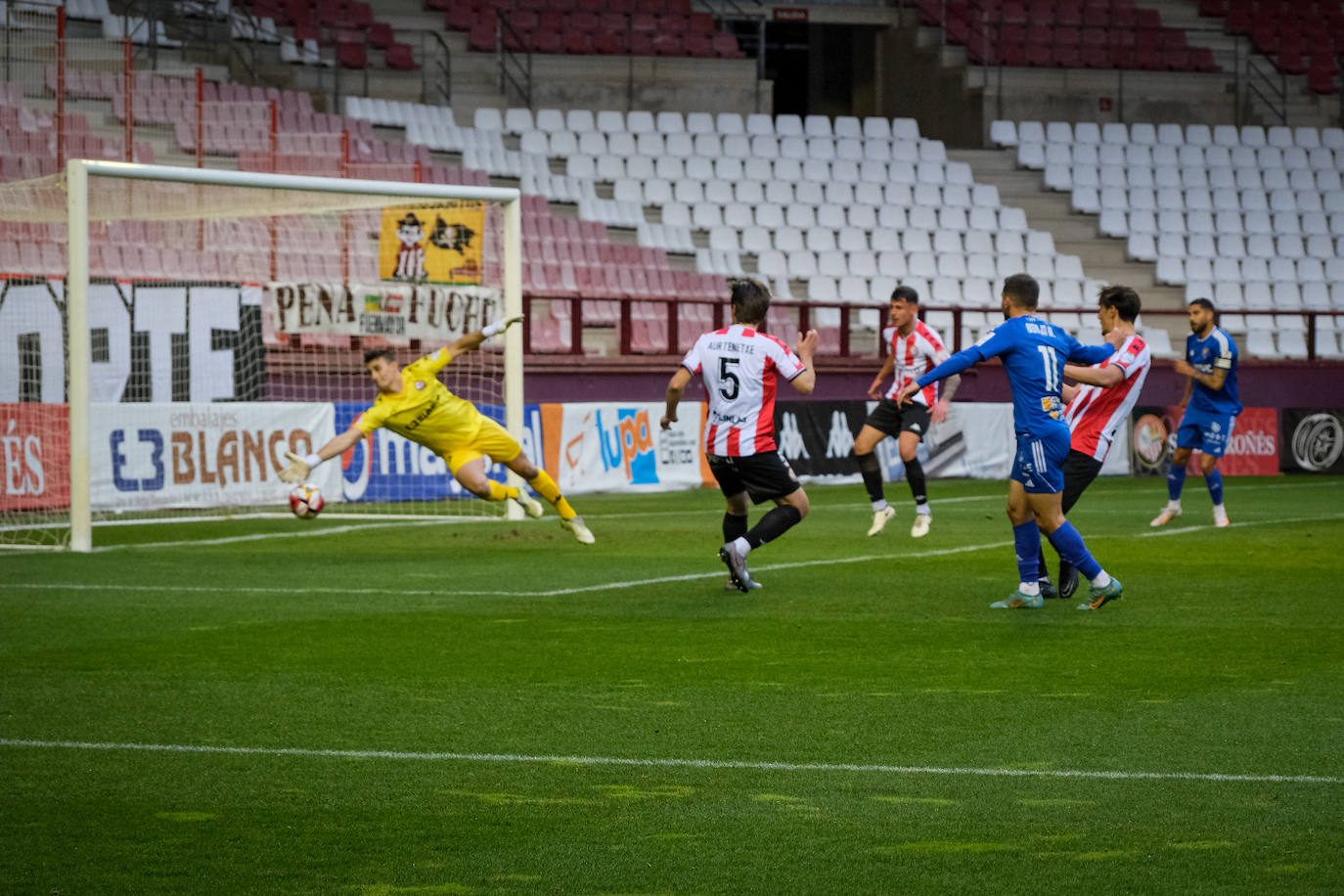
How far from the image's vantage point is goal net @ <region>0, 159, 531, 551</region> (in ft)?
54.0

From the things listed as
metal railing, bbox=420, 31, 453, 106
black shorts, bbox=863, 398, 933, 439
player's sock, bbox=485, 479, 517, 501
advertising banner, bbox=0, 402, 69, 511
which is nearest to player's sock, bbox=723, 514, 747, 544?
player's sock, bbox=485, 479, 517, 501

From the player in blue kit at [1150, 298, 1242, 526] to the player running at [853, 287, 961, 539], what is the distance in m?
2.29

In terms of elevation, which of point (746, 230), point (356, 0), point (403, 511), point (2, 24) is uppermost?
point (356, 0)

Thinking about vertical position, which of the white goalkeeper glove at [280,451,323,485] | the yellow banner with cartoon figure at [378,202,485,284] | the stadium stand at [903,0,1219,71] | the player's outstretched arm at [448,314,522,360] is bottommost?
the white goalkeeper glove at [280,451,323,485]

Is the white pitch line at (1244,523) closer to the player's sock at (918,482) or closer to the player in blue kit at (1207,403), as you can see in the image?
the player in blue kit at (1207,403)

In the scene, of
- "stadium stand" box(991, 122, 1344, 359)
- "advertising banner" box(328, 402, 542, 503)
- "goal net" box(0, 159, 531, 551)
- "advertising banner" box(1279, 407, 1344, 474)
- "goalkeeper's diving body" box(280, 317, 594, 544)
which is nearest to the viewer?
"goalkeeper's diving body" box(280, 317, 594, 544)

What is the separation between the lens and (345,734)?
21.4ft

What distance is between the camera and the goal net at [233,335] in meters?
16.5

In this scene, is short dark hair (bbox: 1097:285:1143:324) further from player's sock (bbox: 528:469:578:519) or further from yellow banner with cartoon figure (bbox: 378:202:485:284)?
yellow banner with cartoon figure (bbox: 378:202:485:284)

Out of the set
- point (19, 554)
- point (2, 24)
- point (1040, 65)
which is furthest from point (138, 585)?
point (1040, 65)

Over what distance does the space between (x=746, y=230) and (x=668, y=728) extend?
Result: 21.9 meters

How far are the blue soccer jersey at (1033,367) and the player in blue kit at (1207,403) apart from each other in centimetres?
597

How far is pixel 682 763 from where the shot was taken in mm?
6012

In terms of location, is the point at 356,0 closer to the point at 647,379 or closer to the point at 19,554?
the point at 647,379
